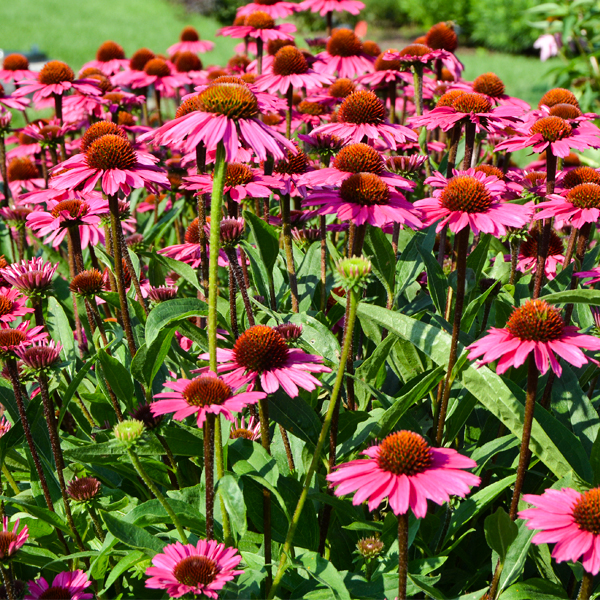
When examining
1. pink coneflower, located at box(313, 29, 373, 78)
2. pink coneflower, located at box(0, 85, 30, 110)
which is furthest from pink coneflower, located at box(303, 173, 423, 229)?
pink coneflower, located at box(0, 85, 30, 110)

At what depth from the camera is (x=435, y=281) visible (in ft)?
7.56

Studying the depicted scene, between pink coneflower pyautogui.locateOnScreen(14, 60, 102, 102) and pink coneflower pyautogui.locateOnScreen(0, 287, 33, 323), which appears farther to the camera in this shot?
pink coneflower pyautogui.locateOnScreen(14, 60, 102, 102)

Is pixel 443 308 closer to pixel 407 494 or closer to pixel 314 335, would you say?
pixel 314 335

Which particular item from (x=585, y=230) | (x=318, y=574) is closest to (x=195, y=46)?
(x=585, y=230)

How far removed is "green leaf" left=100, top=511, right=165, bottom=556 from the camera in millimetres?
1745

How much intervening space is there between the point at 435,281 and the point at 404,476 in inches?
39.1

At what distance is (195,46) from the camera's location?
5.70 meters

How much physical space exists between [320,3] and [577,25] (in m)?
2.98

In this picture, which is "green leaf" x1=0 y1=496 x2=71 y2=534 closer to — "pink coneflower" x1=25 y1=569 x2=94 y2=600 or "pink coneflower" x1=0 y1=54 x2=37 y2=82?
"pink coneflower" x1=25 y1=569 x2=94 y2=600

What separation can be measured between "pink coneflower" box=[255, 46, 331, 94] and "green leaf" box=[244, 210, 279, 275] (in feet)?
3.79

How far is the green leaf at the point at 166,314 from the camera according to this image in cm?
195

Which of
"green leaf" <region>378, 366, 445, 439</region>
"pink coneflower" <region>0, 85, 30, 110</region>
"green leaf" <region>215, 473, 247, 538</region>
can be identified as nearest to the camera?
"green leaf" <region>215, 473, 247, 538</region>

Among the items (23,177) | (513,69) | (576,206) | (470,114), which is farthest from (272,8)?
(513,69)

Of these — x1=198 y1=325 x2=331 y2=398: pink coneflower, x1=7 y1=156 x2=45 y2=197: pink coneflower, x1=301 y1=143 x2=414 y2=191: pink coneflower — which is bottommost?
x1=7 y1=156 x2=45 y2=197: pink coneflower
